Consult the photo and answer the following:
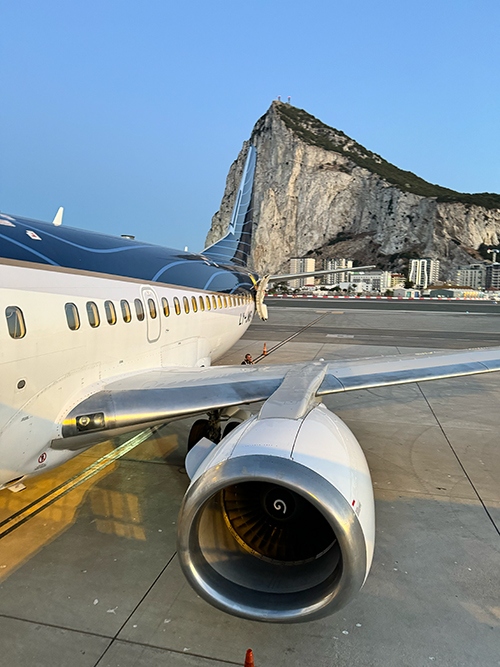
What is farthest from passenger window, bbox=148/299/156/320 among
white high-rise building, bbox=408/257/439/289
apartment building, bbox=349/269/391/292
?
white high-rise building, bbox=408/257/439/289

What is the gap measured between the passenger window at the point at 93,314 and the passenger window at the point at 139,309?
1100mm

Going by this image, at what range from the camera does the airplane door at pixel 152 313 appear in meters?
8.01

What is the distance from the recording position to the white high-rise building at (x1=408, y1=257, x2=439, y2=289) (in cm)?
15075

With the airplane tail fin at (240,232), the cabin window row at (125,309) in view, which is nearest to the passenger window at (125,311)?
the cabin window row at (125,309)

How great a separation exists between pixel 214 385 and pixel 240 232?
13.9 meters

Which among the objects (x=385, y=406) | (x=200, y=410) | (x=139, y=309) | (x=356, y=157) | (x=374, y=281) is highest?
(x=356, y=157)

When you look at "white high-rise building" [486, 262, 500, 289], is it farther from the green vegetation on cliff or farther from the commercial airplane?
the commercial airplane

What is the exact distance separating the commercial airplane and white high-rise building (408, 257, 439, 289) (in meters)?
153

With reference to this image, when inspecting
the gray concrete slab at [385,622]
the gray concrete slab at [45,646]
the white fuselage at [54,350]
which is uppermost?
the white fuselage at [54,350]

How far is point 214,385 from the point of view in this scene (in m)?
6.56

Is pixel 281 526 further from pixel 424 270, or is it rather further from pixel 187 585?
pixel 424 270

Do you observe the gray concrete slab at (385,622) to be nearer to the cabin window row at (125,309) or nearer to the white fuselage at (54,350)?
the white fuselage at (54,350)

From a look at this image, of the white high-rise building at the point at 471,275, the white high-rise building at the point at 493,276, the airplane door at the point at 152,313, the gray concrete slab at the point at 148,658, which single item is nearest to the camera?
the gray concrete slab at the point at 148,658

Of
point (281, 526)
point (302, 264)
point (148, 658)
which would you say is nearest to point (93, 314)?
point (281, 526)
